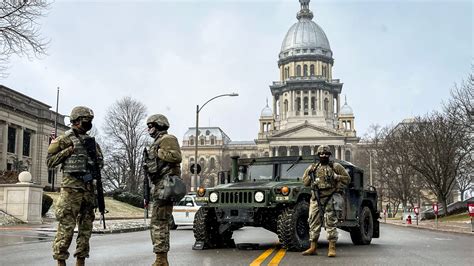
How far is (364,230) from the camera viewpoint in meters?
12.8

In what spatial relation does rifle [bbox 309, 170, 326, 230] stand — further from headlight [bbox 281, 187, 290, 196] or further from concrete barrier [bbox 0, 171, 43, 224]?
concrete barrier [bbox 0, 171, 43, 224]

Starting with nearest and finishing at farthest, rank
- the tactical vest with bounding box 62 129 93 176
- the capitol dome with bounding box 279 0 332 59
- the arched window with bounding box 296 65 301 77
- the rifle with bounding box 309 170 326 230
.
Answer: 1. the tactical vest with bounding box 62 129 93 176
2. the rifle with bounding box 309 170 326 230
3. the capitol dome with bounding box 279 0 332 59
4. the arched window with bounding box 296 65 301 77

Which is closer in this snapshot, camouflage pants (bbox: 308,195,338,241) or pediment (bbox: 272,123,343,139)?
camouflage pants (bbox: 308,195,338,241)

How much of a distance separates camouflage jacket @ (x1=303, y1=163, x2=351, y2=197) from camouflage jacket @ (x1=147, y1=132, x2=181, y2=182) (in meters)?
3.53

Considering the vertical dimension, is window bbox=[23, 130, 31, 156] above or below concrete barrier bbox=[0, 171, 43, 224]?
above

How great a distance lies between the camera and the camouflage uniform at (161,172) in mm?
6656

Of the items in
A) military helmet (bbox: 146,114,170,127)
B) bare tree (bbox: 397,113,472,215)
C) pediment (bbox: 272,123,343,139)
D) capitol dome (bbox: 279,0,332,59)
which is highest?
capitol dome (bbox: 279,0,332,59)

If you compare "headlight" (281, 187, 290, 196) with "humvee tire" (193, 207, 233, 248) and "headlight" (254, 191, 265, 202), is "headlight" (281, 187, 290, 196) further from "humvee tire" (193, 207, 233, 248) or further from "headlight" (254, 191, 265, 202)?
"humvee tire" (193, 207, 233, 248)

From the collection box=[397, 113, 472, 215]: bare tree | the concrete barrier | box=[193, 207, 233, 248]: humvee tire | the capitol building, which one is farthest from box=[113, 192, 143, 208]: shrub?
the capitol building

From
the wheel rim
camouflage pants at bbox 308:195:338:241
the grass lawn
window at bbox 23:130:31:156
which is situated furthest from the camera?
window at bbox 23:130:31:156

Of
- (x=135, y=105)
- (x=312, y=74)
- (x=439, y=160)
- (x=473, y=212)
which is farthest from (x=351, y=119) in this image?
(x=473, y=212)

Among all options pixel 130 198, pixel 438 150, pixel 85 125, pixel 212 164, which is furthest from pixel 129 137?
pixel 212 164

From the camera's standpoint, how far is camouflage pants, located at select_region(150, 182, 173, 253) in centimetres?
661

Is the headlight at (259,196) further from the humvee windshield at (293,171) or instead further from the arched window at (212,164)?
the arched window at (212,164)
